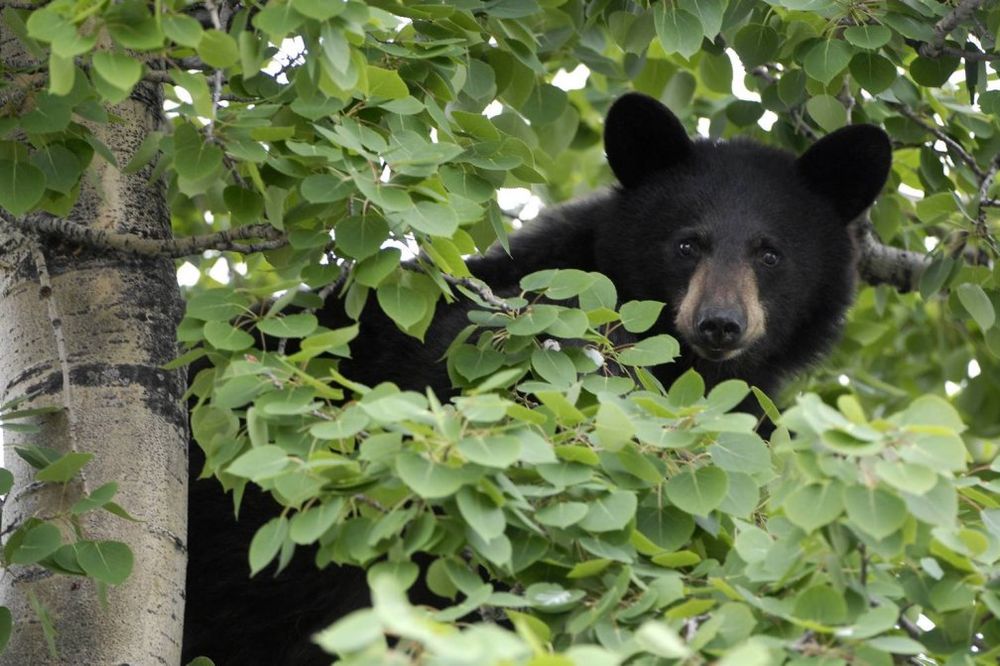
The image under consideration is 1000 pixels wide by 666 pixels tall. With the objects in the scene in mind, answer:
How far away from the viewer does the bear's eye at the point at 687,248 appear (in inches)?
240

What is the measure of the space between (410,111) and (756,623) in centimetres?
155

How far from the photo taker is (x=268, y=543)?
9.59ft

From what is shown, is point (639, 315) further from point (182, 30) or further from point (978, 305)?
point (978, 305)

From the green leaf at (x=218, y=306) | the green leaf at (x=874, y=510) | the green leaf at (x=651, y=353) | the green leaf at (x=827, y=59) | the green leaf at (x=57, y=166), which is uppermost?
the green leaf at (x=57, y=166)

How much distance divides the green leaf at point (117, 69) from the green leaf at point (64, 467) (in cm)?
106

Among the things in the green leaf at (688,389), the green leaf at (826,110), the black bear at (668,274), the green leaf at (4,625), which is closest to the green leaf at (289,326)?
the green leaf at (688,389)

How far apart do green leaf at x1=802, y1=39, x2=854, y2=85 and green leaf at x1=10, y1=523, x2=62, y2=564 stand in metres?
2.66

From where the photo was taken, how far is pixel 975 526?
3277mm

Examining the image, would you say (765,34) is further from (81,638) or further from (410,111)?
(81,638)

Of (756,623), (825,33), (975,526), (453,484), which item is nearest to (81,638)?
(453,484)

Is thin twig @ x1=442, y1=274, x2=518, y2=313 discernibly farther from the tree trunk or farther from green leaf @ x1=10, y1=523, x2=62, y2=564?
green leaf @ x1=10, y1=523, x2=62, y2=564

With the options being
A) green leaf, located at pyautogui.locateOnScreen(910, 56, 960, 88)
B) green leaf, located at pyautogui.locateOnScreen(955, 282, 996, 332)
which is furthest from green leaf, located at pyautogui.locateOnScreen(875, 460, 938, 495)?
green leaf, located at pyautogui.locateOnScreen(910, 56, 960, 88)

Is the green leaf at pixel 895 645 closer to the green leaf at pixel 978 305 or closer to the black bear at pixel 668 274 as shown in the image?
the green leaf at pixel 978 305

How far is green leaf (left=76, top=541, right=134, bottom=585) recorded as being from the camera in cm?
356
